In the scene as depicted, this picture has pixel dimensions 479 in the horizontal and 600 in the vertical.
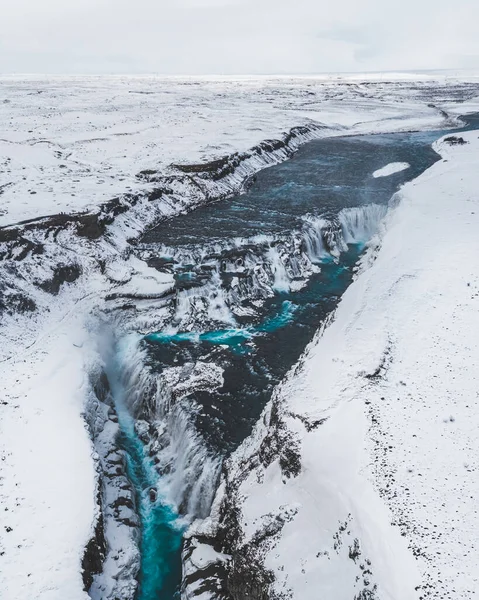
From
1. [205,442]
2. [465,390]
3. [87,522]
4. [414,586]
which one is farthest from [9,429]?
[465,390]

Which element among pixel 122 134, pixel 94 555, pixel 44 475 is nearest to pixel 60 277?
pixel 44 475

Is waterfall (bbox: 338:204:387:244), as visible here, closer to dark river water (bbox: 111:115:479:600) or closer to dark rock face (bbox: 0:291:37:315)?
dark river water (bbox: 111:115:479:600)

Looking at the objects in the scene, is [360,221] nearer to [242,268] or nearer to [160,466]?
[242,268]

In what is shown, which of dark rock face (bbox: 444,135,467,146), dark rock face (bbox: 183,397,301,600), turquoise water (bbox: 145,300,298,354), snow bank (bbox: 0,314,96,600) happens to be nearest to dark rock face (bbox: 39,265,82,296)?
snow bank (bbox: 0,314,96,600)

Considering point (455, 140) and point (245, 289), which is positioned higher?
point (455, 140)

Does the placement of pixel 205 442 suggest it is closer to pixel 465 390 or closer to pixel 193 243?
pixel 465 390
